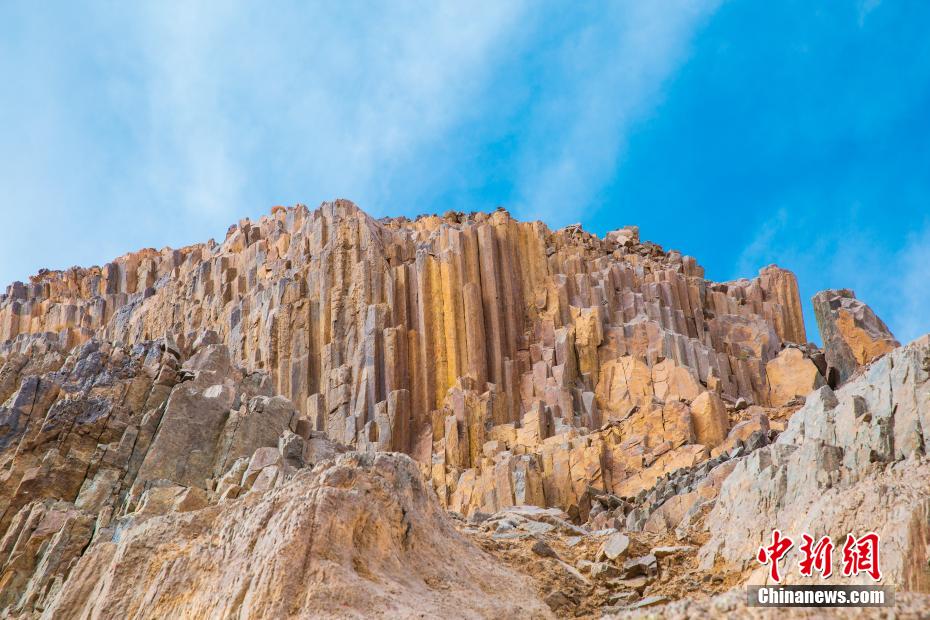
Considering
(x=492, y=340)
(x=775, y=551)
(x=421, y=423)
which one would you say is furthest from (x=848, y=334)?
(x=775, y=551)

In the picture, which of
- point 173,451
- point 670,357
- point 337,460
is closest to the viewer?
point 337,460

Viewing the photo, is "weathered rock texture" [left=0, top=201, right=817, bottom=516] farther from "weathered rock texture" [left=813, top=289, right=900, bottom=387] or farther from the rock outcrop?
the rock outcrop

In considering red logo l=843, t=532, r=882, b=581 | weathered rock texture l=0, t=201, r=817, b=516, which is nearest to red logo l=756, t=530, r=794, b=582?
red logo l=843, t=532, r=882, b=581

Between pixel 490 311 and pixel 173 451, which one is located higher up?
pixel 490 311

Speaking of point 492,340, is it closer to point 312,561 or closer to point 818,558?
point 818,558

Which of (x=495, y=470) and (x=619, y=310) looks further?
(x=619, y=310)

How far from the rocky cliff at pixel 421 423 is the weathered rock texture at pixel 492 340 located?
0.49 feet

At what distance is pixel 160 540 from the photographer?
17.4 metres

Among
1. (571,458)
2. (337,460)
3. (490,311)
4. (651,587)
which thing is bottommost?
(651,587)

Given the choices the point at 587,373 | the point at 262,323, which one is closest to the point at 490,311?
the point at 587,373

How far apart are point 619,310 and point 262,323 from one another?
61.2ft

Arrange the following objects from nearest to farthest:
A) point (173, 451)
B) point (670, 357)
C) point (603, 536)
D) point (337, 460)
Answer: point (337, 460)
point (603, 536)
point (173, 451)
point (670, 357)

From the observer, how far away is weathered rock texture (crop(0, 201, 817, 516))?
40.4m

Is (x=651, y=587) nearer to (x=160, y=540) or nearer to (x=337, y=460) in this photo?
(x=337, y=460)
